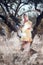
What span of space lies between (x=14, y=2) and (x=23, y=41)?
49 cm

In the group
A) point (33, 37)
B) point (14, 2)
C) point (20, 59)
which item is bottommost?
point (20, 59)

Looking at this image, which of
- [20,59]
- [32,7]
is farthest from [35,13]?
[20,59]

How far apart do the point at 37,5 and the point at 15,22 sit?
0.34m

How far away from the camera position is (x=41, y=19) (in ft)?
10.3

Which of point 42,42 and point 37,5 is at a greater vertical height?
point 37,5

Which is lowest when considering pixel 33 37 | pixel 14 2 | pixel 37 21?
pixel 33 37

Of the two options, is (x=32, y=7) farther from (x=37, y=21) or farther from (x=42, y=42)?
(x=42, y=42)

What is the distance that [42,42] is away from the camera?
3117mm

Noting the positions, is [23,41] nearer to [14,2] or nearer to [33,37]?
[33,37]

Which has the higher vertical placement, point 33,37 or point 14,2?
point 14,2

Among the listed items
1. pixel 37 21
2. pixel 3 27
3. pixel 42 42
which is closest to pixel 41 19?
pixel 37 21

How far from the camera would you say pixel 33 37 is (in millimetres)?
3168

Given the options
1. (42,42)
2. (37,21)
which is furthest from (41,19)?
(42,42)

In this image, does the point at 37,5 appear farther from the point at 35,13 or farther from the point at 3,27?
the point at 3,27
